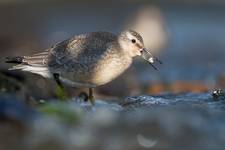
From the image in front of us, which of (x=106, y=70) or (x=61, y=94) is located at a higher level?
(x=106, y=70)

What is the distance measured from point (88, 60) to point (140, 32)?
11970mm

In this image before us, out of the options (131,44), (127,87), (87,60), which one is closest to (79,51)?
(87,60)

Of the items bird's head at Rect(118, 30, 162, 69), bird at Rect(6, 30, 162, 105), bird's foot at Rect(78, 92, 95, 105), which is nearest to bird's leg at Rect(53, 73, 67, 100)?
bird at Rect(6, 30, 162, 105)

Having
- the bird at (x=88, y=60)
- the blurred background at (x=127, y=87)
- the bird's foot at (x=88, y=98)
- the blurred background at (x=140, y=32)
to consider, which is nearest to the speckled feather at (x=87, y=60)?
the bird at (x=88, y=60)

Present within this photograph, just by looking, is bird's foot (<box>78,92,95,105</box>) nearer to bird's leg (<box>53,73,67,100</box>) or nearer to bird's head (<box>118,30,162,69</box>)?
bird's leg (<box>53,73,67,100</box>)

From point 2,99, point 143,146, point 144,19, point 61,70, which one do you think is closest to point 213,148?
point 143,146

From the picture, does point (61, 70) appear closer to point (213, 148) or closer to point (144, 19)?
point (213, 148)

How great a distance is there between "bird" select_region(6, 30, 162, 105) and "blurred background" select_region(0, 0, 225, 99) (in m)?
0.45

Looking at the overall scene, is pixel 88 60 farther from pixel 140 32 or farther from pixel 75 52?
pixel 140 32

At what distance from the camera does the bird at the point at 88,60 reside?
33.0 ft

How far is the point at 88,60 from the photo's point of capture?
10109 mm

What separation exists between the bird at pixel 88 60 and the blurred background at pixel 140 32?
45 centimetres

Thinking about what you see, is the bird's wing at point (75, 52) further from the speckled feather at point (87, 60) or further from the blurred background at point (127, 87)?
the blurred background at point (127, 87)

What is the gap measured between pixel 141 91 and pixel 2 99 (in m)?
7.41
